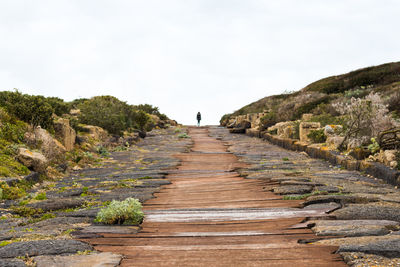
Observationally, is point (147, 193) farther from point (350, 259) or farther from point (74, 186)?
point (350, 259)

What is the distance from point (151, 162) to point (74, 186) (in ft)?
14.8

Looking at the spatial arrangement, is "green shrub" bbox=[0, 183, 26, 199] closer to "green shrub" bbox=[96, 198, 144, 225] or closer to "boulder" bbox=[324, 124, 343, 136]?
"green shrub" bbox=[96, 198, 144, 225]

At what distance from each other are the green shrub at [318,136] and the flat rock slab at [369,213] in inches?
383

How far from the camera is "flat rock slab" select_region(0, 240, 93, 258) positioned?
373 centimetres

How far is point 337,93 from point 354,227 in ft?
106

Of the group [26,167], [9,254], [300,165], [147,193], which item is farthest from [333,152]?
[9,254]

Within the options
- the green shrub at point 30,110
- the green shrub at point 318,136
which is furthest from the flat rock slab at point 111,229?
the green shrub at point 318,136

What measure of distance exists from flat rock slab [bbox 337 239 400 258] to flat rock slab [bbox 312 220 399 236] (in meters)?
0.55

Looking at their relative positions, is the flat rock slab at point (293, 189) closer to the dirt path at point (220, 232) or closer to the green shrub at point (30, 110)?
the dirt path at point (220, 232)

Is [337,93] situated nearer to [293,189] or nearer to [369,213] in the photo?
[293,189]

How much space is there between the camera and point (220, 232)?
185 inches

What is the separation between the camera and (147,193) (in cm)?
767

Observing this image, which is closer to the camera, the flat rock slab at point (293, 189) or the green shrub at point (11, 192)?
the flat rock slab at point (293, 189)

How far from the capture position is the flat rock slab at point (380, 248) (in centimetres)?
338
